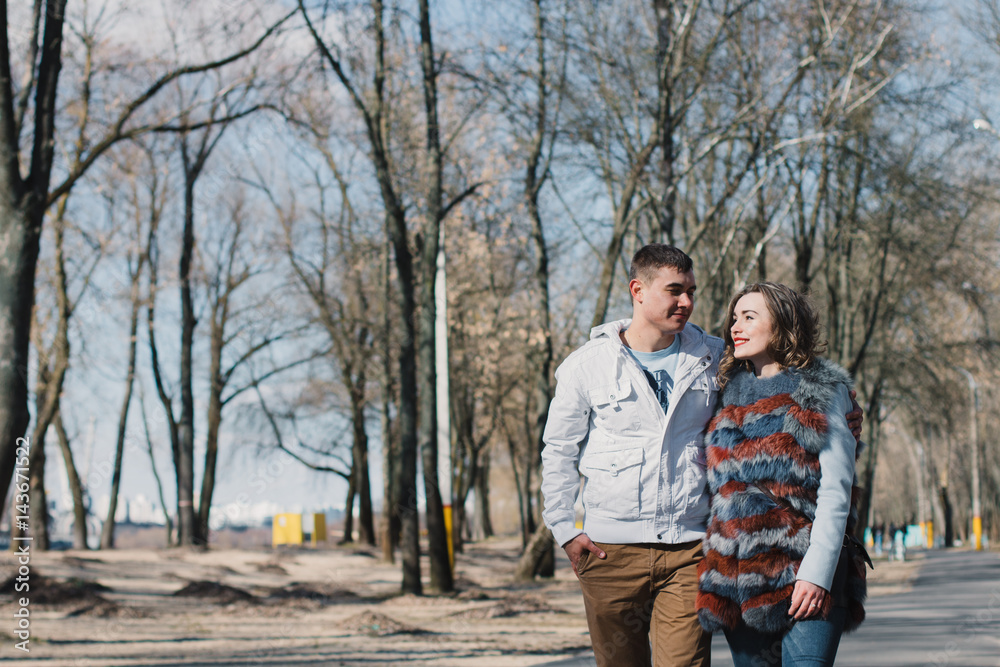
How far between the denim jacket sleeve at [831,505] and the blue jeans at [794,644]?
0.15 m

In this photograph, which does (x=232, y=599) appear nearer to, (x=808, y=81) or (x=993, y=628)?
(x=993, y=628)

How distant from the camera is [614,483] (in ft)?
11.8

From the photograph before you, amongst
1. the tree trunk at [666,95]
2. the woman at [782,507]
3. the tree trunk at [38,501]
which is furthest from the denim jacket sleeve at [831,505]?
the tree trunk at [38,501]

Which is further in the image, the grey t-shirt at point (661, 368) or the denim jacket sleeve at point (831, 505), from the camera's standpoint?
the grey t-shirt at point (661, 368)

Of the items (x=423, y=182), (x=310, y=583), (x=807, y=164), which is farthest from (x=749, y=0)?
(x=310, y=583)

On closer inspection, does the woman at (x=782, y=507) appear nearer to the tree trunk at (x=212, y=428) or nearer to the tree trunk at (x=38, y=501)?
the tree trunk at (x=38, y=501)

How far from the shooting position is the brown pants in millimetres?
3488

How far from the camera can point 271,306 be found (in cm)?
3434

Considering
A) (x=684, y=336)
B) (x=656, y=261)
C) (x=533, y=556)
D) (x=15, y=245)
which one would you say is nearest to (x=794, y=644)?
(x=684, y=336)

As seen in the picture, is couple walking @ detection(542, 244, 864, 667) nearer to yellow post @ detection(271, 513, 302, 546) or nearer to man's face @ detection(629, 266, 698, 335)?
man's face @ detection(629, 266, 698, 335)

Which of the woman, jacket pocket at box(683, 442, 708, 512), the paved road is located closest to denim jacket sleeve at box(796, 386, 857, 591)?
the woman

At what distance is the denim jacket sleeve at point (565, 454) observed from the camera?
3.63 meters

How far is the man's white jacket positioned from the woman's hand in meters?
0.48

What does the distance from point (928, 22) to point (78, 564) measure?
18.5 m
